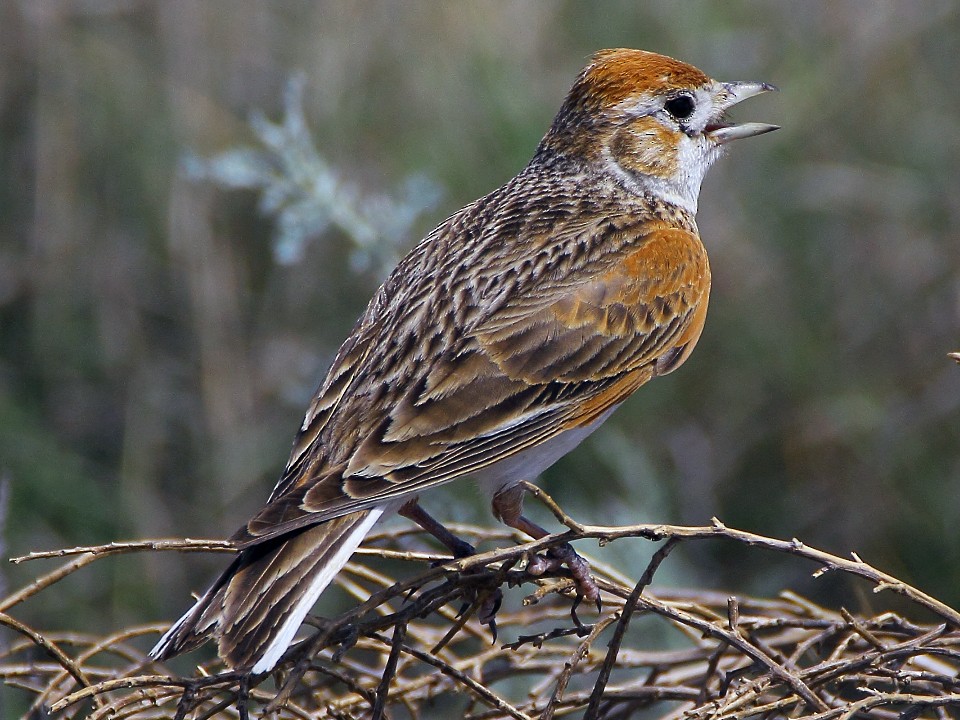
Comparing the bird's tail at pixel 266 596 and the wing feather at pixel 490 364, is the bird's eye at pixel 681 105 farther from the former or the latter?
the bird's tail at pixel 266 596

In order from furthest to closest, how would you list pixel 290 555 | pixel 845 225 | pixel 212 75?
pixel 212 75 → pixel 845 225 → pixel 290 555

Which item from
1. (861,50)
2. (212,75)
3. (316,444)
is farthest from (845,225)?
(316,444)

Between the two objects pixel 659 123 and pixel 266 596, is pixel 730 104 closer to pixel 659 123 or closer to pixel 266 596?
pixel 659 123

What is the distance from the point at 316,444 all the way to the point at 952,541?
117 inches

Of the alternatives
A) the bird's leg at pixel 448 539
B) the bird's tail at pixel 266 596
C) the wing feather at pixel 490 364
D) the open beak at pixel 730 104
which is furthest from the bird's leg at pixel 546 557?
the open beak at pixel 730 104

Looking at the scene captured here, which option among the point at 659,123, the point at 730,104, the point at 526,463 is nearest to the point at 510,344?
the point at 526,463

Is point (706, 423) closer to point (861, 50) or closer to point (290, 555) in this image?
point (861, 50)

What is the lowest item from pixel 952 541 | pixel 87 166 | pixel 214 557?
pixel 952 541

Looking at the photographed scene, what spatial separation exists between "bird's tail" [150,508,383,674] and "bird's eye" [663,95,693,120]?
201cm

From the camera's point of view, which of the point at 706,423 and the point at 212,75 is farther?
the point at 212,75

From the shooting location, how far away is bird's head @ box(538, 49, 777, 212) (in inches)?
182

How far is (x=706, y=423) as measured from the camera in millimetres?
6277

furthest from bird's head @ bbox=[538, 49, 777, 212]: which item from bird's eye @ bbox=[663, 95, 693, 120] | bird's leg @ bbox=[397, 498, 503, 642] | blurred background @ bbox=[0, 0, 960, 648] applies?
bird's leg @ bbox=[397, 498, 503, 642]

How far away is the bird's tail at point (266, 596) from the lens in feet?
9.25
